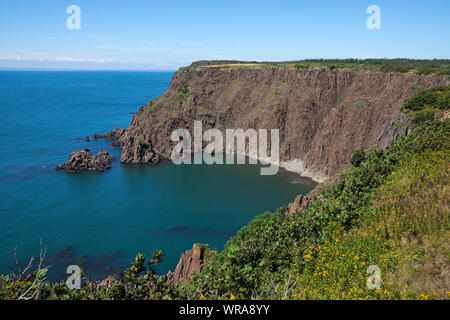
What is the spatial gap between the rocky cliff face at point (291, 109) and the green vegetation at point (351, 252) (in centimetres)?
3007

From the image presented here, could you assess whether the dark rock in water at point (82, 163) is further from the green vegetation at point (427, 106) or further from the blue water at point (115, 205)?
the green vegetation at point (427, 106)

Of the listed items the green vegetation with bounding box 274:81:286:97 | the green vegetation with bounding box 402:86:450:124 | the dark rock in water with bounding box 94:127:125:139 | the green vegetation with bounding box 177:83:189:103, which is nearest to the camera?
the green vegetation with bounding box 402:86:450:124

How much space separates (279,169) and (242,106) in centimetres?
2582

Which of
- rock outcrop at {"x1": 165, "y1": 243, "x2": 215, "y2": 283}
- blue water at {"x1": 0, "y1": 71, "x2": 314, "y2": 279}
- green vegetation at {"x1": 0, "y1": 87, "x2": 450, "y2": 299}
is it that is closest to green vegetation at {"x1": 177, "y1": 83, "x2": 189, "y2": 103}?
blue water at {"x1": 0, "y1": 71, "x2": 314, "y2": 279}

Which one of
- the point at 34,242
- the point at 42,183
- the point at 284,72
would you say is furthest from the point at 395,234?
the point at 284,72

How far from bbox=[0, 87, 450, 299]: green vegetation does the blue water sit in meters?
24.4

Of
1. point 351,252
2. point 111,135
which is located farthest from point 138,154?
point 351,252

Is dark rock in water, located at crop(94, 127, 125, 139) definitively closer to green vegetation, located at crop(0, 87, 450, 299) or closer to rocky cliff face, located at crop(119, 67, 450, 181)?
rocky cliff face, located at crop(119, 67, 450, 181)

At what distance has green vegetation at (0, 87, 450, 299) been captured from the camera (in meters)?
10.3

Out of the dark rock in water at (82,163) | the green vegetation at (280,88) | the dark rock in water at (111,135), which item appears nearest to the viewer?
the dark rock in water at (82,163)

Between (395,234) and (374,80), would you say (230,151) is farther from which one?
(395,234)

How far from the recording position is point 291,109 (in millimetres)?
77812

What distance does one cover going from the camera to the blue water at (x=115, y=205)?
3965 centimetres

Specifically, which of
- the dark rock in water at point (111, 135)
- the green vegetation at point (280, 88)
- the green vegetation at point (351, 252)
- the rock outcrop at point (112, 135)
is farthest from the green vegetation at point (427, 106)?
the dark rock in water at point (111, 135)
